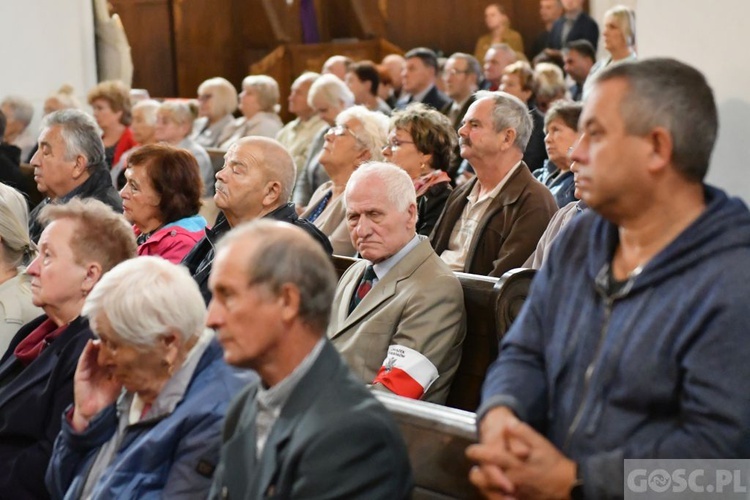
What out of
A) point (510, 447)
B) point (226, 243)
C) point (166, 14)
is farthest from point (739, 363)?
point (166, 14)

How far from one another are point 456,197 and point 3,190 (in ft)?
6.16

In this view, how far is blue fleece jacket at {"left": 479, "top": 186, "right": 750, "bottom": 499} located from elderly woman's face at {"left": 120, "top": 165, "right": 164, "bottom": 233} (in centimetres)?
256

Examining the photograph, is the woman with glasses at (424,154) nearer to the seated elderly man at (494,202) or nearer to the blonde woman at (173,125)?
the seated elderly man at (494,202)

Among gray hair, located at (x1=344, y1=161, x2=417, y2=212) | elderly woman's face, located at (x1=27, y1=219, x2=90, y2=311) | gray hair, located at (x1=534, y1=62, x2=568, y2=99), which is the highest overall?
gray hair, located at (x1=344, y1=161, x2=417, y2=212)

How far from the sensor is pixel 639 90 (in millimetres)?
1935

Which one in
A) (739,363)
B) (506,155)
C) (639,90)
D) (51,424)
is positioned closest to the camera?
(739,363)

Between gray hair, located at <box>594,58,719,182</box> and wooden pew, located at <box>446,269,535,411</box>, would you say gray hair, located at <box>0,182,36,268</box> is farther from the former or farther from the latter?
gray hair, located at <box>594,58,719,182</box>

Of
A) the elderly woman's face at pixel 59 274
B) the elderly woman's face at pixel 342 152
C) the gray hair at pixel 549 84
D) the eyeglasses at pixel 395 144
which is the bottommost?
the gray hair at pixel 549 84

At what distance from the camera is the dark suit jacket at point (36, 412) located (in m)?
2.84

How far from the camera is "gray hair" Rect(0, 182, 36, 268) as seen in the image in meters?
3.64

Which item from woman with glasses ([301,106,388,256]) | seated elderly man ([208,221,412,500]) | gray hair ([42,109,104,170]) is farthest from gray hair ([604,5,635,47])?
seated elderly man ([208,221,412,500])

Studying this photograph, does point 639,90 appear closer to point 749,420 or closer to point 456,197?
point 749,420

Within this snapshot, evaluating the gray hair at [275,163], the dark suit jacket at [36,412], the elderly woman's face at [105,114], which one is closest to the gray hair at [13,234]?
the dark suit jacket at [36,412]

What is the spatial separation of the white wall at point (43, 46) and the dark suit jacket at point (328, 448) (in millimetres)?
7240
